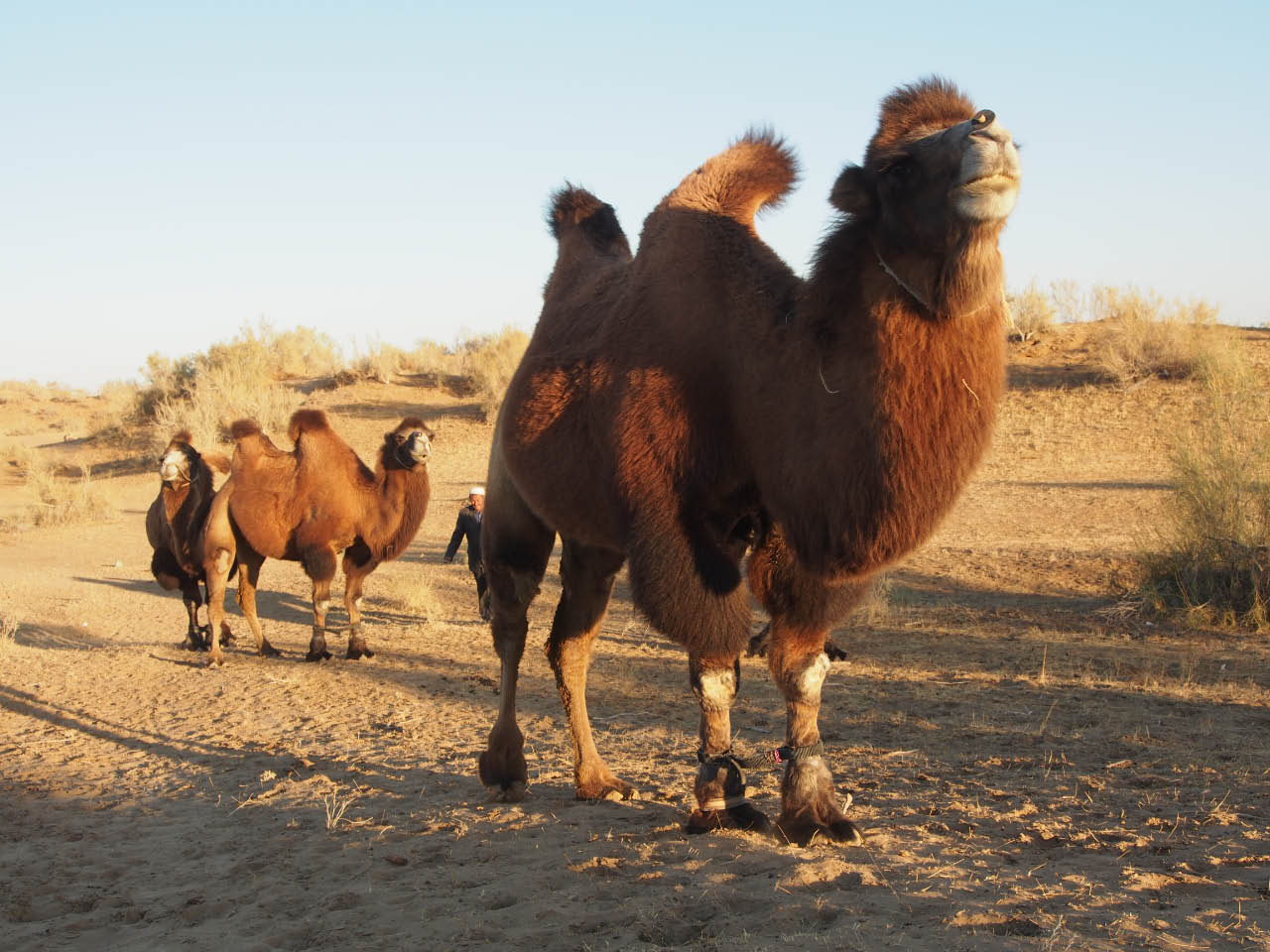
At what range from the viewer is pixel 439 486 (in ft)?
92.1

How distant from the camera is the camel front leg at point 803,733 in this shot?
15.5ft

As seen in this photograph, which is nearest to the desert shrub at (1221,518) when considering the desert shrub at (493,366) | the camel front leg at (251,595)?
the camel front leg at (251,595)

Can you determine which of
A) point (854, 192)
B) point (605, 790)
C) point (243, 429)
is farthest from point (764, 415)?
point (243, 429)

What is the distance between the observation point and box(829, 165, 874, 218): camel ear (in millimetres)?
4156

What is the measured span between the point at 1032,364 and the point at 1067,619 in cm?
2045

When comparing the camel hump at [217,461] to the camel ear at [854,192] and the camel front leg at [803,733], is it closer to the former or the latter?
the camel front leg at [803,733]

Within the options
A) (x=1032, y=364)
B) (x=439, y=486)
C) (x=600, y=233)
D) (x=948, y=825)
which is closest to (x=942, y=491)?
(x=948, y=825)

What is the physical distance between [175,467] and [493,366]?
23308 mm

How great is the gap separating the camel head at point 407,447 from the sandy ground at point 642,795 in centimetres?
195

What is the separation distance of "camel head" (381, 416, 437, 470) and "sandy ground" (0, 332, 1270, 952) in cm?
195

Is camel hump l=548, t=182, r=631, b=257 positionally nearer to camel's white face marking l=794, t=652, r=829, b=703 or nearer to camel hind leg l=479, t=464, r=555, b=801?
camel hind leg l=479, t=464, r=555, b=801

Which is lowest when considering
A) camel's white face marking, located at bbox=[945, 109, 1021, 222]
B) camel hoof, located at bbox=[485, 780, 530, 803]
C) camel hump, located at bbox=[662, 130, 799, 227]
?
camel hoof, located at bbox=[485, 780, 530, 803]

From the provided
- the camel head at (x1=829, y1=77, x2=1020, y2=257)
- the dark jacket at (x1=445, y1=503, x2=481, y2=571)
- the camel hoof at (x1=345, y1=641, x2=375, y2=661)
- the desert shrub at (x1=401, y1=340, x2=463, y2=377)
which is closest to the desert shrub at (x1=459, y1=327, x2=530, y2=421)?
the desert shrub at (x1=401, y1=340, x2=463, y2=377)

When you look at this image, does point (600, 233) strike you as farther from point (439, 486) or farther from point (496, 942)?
point (439, 486)
